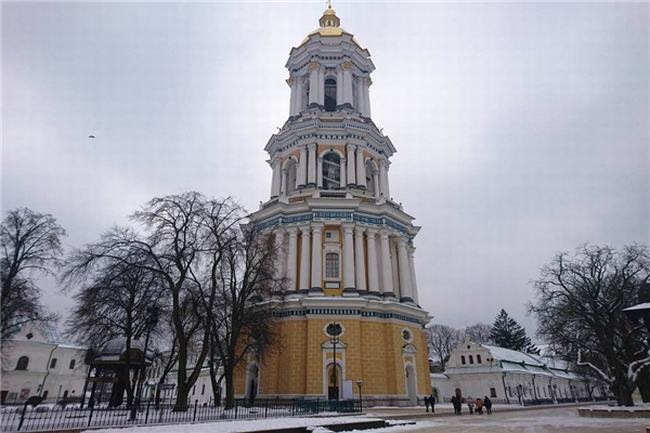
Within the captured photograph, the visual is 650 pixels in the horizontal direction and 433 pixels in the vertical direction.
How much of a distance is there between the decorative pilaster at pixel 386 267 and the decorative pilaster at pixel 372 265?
526 millimetres

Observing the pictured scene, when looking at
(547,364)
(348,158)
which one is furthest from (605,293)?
(547,364)

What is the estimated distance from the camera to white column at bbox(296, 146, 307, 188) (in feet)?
110

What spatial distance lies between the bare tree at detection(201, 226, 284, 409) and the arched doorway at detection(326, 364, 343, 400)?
13.8 feet

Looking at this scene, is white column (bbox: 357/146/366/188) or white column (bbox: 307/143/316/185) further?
white column (bbox: 357/146/366/188)

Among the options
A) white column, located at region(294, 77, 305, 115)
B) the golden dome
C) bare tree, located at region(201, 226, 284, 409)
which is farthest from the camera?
the golden dome

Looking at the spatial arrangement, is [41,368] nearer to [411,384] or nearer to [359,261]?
[359,261]

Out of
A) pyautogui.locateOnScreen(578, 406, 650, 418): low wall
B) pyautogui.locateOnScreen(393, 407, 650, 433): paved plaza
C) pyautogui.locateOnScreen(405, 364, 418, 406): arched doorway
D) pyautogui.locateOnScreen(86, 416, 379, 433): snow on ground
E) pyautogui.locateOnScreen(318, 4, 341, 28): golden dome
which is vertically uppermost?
pyautogui.locateOnScreen(318, 4, 341, 28): golden dome

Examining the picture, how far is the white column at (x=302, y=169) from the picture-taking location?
33.6m

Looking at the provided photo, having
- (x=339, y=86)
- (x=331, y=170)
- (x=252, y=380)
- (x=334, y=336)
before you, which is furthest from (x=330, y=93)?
(x=252, y=380)

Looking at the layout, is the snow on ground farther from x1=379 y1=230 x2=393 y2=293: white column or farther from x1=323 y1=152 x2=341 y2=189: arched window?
x1=323 y1=152 x2=341 y2=189: arched window

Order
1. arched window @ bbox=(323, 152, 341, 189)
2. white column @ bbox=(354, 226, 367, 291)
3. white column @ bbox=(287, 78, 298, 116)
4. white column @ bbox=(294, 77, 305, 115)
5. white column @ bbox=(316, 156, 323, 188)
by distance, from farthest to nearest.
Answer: white column @ bbox=(287, 78, 298, 116) < white column @ bbox=(294, 77, 305, 115) < arched window @ bbox=(323, 152, 341, 189) < white column @ bbox=(316, 156, 323, 188) < white column @ bbox=(354, 226, 367, 291)

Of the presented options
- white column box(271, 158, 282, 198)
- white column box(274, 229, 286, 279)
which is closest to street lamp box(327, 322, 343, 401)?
white column box(274, 229, 286, 279)

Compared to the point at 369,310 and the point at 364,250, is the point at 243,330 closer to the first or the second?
the point at 369,310

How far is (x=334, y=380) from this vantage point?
84.2ft
